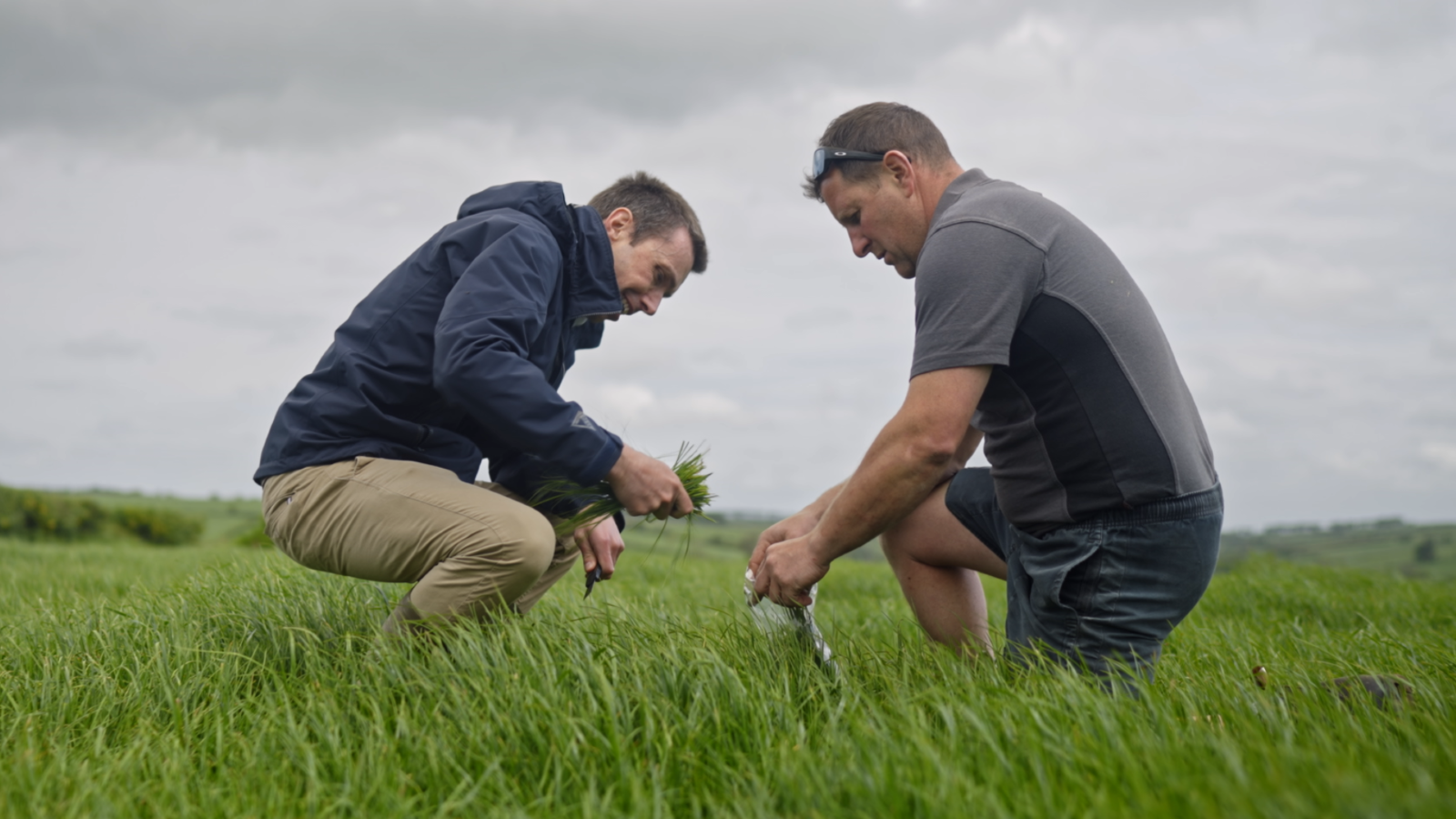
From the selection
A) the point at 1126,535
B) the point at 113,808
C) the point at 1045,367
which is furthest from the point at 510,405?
the point at 1126,535

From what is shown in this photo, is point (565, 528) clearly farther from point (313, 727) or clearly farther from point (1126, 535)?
point (1126, 535)

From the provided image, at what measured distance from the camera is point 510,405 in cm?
289

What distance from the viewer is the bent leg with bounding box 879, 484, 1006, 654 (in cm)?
353

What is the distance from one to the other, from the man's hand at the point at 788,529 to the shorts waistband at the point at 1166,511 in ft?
3.60

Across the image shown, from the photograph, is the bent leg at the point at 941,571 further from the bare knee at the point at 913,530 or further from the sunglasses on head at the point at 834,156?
the sunglasses on head at the point at 834,156

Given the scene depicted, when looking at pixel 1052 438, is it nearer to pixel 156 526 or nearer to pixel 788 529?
pixel 788 529

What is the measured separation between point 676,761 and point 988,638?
6.02 ft

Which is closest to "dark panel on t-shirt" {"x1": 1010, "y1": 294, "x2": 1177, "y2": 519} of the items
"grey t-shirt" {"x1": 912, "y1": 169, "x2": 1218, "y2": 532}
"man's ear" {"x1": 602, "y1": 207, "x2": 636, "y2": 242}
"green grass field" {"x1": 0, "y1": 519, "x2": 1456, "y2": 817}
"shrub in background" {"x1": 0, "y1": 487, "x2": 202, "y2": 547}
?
"grey t-shirt" {"x1": 912, "y1": 169, "x2": 1218, "y2": 532}

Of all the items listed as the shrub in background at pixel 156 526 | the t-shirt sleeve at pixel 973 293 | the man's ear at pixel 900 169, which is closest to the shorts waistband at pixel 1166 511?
the t-shirt sleeve at pixel 973 293

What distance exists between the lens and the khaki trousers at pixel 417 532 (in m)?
3.06

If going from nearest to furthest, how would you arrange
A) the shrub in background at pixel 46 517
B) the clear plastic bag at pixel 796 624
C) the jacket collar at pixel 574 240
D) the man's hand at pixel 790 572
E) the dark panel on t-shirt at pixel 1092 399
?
the dark panel on t-shirt at pixel 1092 399 → the man's hand at pixel 790 572 → the clear plastic bag at pixel 796 624 → the jacket collar at pixel 574 240 → the shrub in background at pixel 46 517

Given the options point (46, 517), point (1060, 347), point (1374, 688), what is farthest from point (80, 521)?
point (1374, 688)

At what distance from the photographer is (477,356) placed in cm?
286

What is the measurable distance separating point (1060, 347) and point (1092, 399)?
0.65ft
